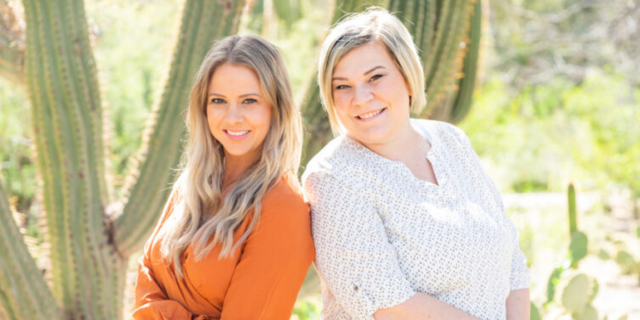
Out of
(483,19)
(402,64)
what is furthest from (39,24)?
(483,19)

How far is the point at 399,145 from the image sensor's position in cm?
216

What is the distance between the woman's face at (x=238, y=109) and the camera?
6.52 ft

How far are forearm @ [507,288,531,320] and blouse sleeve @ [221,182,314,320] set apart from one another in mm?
802

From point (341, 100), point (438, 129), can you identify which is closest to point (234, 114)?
point (341, 100)

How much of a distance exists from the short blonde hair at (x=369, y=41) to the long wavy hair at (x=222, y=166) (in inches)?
4.9

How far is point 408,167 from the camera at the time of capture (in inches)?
83.9

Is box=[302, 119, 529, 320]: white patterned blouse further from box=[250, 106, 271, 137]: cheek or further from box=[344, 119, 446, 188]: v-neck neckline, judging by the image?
box=[250, 106, 271, 137]: cheek

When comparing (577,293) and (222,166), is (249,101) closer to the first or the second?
(222,166)

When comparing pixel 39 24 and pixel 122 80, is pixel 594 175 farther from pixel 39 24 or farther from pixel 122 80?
pixel 39 24

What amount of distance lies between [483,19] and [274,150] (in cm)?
283

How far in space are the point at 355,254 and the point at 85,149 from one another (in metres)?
1.93

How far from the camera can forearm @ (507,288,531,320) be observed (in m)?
2.24

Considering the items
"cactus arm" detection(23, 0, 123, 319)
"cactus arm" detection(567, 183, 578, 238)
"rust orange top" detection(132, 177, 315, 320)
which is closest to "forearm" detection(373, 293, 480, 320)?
"rust orange top" detection(132, 177, 315, 320)

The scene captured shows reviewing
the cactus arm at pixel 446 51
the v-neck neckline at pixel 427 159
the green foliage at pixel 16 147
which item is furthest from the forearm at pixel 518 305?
the green foliage at pixel 16 147
